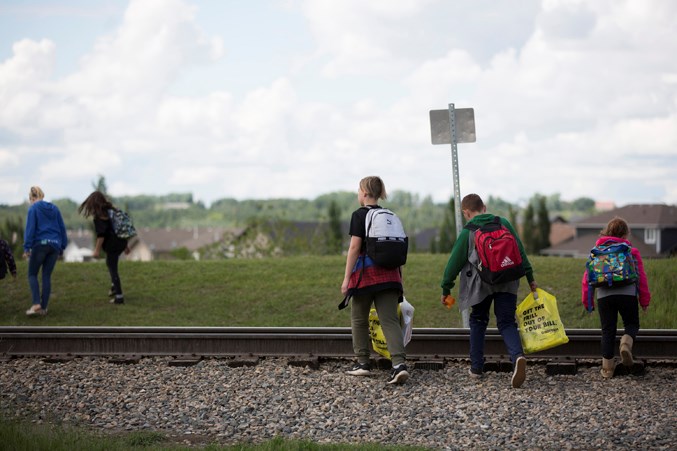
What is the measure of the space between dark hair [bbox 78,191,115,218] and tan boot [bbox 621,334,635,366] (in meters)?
8.27

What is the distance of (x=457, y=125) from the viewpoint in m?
9.95

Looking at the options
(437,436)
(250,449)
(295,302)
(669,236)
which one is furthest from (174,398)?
(669,236)

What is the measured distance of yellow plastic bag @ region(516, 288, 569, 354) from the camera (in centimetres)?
805

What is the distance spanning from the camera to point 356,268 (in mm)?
8070

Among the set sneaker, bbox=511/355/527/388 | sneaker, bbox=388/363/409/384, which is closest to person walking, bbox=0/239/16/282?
sneaker, bbox=388/363/409/384

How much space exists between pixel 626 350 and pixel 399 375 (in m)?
2.26

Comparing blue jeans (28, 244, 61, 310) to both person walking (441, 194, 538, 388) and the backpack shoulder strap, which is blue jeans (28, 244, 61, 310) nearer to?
person walking (441, 194, 538, 388)

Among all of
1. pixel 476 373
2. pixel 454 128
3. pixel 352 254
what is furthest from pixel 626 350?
pixel 454 128

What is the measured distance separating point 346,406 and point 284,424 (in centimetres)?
71

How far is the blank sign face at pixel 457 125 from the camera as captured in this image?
32.5 feet

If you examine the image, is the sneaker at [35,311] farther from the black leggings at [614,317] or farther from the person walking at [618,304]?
the black leggings at [614,317]

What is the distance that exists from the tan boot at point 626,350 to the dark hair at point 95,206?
27.1 ft

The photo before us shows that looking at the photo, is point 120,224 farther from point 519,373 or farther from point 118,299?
point 519,373

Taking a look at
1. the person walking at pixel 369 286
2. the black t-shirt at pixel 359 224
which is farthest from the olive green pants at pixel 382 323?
the black t-shirt at pixel 359 224
